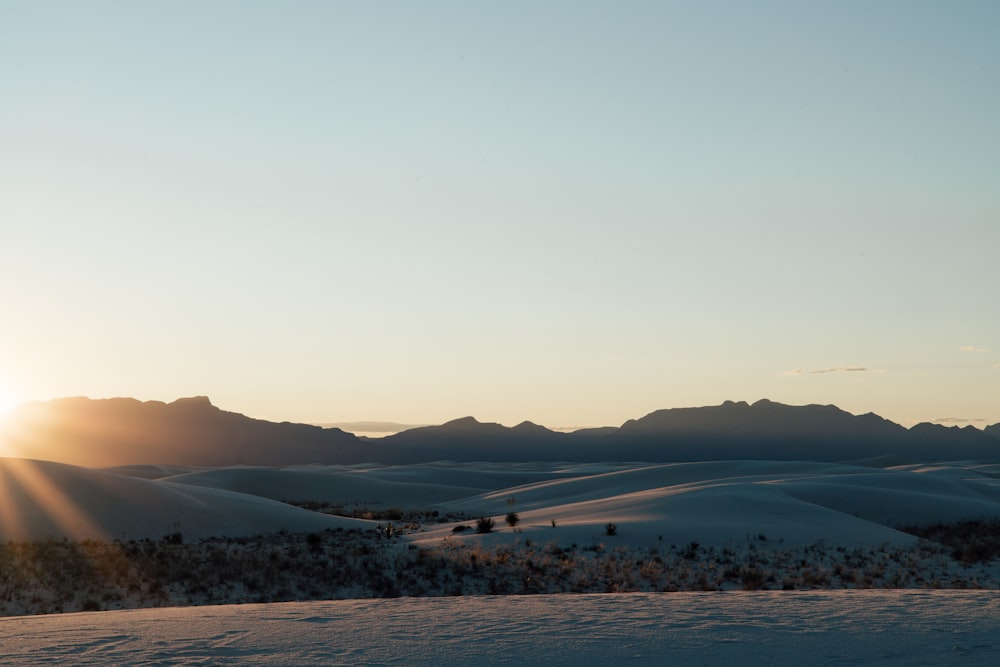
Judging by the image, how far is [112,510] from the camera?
29734 millimetres

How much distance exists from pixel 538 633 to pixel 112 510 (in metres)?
23.7

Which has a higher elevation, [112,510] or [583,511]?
[112,510]

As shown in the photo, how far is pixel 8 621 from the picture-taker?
1106 centimetres

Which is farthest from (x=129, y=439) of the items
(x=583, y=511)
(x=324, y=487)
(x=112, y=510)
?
(x=583, y=511)

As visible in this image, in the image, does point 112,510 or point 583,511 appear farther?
point 583,511

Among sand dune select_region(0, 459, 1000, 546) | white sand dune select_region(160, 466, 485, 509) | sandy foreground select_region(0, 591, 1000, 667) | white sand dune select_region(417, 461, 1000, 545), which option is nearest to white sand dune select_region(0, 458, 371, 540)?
sand dune select_region(0, 459, 1000, 546)

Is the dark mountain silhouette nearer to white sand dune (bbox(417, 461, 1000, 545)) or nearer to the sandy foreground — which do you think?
white sand dune (bbox(417, 461, 1000, 545))

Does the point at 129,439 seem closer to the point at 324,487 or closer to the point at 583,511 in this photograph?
the point at 324,487

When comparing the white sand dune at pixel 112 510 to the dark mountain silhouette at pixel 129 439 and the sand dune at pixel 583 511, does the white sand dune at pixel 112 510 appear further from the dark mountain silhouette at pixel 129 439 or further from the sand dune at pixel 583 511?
the dark mountain silhouette at pixel 129 439

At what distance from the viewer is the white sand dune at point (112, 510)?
27.7 meters

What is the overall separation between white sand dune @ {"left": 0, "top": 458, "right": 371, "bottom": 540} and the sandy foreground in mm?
17786

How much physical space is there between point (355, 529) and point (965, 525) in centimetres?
2151

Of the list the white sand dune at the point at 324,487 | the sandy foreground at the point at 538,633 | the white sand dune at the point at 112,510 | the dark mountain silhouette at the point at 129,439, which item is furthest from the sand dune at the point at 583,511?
the dark mountain silhouette at the point at 129,439

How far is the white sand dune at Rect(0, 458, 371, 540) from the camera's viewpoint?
2766 cm
